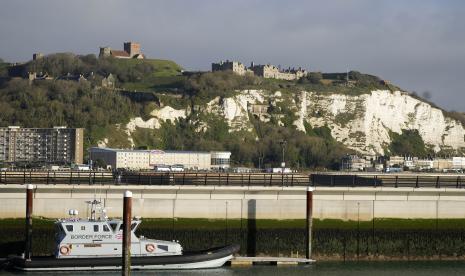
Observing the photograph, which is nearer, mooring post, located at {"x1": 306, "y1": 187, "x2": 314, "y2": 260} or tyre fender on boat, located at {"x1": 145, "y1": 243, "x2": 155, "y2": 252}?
tyre fender on boat, located at {"x1": 145, "y1": 243, "x2": 155, "y2": 252}

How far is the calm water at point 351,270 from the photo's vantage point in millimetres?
45219

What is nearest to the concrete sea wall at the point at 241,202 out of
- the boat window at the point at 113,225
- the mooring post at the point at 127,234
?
the boat window at the point at 113,225

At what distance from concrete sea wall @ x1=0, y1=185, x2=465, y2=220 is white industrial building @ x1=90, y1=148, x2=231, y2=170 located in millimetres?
85379

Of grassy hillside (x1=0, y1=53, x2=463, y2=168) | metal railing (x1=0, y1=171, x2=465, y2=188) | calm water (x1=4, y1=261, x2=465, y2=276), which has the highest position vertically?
grassy hillside (x1=0, y1=53, x2=463, y2=168)

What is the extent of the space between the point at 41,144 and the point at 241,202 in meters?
113

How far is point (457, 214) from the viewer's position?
5169cm

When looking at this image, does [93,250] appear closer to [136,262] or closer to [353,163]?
[136,262]

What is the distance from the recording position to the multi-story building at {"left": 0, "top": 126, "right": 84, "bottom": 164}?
154750 millimetres

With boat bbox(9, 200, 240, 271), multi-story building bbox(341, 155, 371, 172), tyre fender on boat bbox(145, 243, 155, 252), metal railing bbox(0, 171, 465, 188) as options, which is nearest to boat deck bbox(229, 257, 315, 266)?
boat bbox(9, 200, 240, 271)

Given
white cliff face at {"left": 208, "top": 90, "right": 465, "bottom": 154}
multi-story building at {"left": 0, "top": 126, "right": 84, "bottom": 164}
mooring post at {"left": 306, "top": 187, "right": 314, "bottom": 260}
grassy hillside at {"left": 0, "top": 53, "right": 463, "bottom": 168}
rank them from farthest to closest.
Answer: white cliff face at {"left": 208, "top": 90, "right": 465, "bottom": 154}, grassy hillside at {"left": 0, "top": 53, "right": 463, "bottom": 168}, multi-story building at {"left": 0, "top": 126, "right": 84, "bottom": 164}, mooring post at {"left": 306, "top": 187, "right": 314, "bottom": 260}

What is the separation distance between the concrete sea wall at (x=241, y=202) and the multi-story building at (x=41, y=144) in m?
104

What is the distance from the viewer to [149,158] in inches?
5630

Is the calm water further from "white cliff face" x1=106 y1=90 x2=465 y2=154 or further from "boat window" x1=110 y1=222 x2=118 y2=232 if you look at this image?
"white cliff face" x1=106 y1=90 x2=465 y2=154

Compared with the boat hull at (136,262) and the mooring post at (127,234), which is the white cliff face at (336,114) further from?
the mooring post at (127,234)
